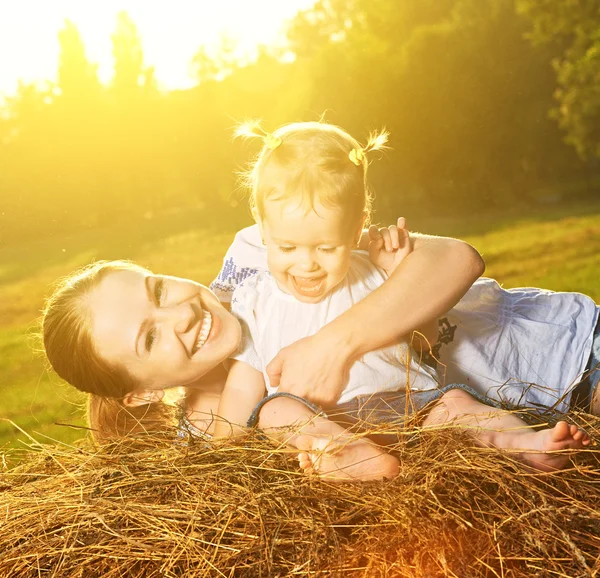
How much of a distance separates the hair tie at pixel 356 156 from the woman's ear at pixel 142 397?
0.59 metres

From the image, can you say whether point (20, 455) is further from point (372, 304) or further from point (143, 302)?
point (372, 304)

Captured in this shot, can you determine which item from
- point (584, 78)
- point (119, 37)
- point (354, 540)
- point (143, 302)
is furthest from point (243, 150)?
point (584, 78)

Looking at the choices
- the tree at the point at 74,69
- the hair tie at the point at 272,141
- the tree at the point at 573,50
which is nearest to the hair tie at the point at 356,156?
the hair tie at the point at 272,141

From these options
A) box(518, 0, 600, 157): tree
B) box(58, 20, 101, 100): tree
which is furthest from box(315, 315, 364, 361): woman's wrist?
box(518, 0, 600, 157): tree

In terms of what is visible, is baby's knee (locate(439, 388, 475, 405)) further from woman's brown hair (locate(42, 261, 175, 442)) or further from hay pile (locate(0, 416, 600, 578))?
woman's brown hair (locate(42, 261, 175, 442))

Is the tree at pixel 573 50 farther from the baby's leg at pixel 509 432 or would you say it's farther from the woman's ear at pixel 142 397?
the woman's ear at pixel 142 397

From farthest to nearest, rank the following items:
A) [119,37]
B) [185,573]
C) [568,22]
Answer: [568,22], [119,37], [185,573]

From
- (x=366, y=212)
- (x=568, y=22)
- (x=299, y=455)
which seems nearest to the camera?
(x=299, y=455)

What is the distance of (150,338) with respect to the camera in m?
1.45

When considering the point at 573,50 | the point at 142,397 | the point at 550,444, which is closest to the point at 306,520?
the point at 550,444

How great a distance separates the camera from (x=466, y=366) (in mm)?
1548

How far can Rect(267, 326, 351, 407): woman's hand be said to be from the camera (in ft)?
4.43

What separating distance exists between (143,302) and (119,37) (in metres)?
1.04

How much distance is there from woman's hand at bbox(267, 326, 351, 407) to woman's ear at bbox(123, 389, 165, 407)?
287 mm
